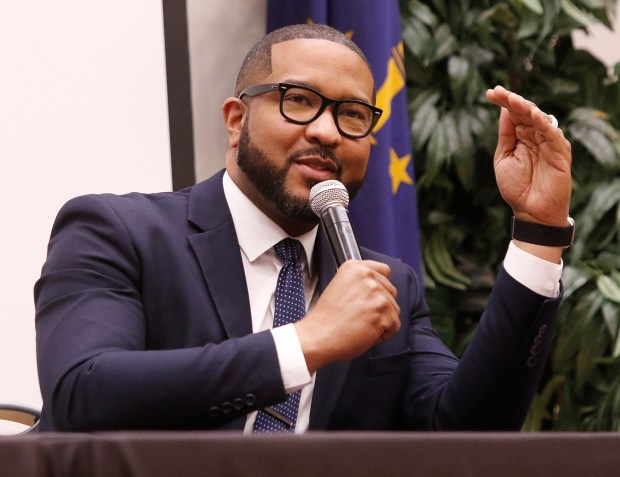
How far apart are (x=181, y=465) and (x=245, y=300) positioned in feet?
2.80

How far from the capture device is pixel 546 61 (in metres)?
3.25

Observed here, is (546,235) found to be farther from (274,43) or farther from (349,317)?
(274,43)

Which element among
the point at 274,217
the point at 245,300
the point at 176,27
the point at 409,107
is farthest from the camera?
the point at 409,107

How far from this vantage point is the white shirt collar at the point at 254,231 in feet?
A: 6.04

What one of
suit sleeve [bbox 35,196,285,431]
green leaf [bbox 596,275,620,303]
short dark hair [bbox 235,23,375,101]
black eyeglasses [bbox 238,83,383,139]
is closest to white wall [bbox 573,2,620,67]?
green leaf [bbox 596,275,620,303]

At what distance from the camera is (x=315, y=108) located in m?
1.82

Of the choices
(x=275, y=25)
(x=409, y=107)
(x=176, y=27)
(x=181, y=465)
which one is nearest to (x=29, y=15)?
(x=176, y=27)

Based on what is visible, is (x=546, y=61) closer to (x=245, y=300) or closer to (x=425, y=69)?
(x=425, y=69)

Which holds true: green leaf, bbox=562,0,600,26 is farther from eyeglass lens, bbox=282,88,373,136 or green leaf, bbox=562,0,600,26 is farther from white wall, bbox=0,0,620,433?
eyeglass lens, bbox=282,88,373,136

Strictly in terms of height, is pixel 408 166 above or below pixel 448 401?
above

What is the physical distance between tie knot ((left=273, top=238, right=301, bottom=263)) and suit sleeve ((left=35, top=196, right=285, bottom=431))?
0.26 metres

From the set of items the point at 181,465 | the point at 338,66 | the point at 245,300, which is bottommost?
the point at 245,300

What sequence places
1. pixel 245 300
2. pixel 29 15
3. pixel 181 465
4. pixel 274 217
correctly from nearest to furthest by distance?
pixel 181 465 < pixel 245 300 < pixel 274 217 < pixel 29 15

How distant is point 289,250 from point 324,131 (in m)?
0.23
